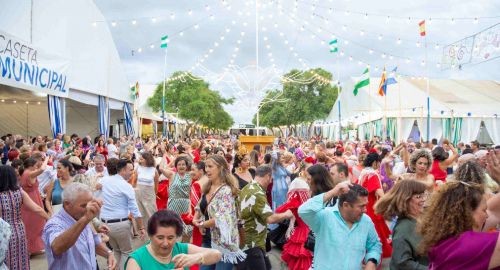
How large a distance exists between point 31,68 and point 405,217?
14.1 m

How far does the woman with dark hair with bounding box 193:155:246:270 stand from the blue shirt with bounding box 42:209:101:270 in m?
1.21

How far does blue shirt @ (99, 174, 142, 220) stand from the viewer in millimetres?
5867

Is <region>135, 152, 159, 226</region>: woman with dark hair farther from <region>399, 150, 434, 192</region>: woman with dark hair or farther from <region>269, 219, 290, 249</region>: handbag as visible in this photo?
<region>399, 150, 434, 192</region>: woman with dark hair

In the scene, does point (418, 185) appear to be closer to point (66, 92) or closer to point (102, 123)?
point (66, 92)

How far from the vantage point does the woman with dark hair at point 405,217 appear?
331 cm

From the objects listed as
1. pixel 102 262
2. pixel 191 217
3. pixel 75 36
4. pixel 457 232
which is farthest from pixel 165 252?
pixel 75 36

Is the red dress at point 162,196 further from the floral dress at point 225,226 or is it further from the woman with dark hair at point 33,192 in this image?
the floral dress at point 225,226

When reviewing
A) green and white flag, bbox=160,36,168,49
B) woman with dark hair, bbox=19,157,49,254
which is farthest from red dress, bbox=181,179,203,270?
green and white flag, bbox=160,36,168,49

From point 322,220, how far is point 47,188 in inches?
222

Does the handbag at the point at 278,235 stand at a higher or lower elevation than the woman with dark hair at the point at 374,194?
lower

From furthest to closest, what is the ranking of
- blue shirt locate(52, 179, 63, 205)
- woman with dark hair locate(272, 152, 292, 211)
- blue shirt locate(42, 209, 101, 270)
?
woman with dark hair locate(272, 152, 292, 211) < blue shirt locate(52, 179, 63, 205) < blue shirt locate(42, 209, 101, 270)

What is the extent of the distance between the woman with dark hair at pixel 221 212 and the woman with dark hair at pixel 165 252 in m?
1.62

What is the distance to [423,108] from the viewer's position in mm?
26203

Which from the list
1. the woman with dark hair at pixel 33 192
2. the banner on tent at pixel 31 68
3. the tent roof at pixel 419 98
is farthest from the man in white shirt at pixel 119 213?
the tent roof at pixel 419 98
